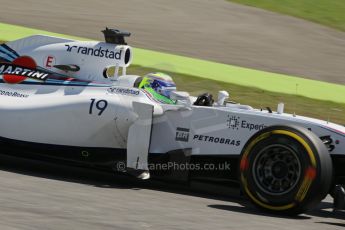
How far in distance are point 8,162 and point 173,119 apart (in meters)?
2.31

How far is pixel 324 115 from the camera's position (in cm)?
1549

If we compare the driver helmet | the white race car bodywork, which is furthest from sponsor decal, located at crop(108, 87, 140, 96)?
the driver helmet

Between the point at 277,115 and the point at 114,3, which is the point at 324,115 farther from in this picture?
the point at 114,3

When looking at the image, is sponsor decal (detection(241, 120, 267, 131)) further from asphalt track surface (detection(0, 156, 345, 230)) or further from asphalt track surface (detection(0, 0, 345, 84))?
asphalt track surface (detection(0, 0, 345, 84))

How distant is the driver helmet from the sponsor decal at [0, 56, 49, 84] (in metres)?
1.24

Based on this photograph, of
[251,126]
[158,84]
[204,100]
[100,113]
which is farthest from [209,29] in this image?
[251,126]

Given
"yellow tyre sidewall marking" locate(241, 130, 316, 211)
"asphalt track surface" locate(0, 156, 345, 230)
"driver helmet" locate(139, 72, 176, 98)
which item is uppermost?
"driver helmet" locate(139, 72, 176, 98)

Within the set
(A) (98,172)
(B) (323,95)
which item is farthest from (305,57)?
(A) (98,172)

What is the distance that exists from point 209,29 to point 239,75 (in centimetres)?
601

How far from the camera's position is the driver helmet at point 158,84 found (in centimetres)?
983

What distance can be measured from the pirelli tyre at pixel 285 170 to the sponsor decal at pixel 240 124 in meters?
0.37

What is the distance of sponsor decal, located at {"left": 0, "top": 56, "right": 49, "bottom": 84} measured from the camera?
33.4 ft

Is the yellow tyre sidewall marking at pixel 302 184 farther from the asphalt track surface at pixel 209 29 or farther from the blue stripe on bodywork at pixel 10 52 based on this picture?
the asphalt track surface at pixel 209 29

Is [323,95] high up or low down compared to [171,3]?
down
